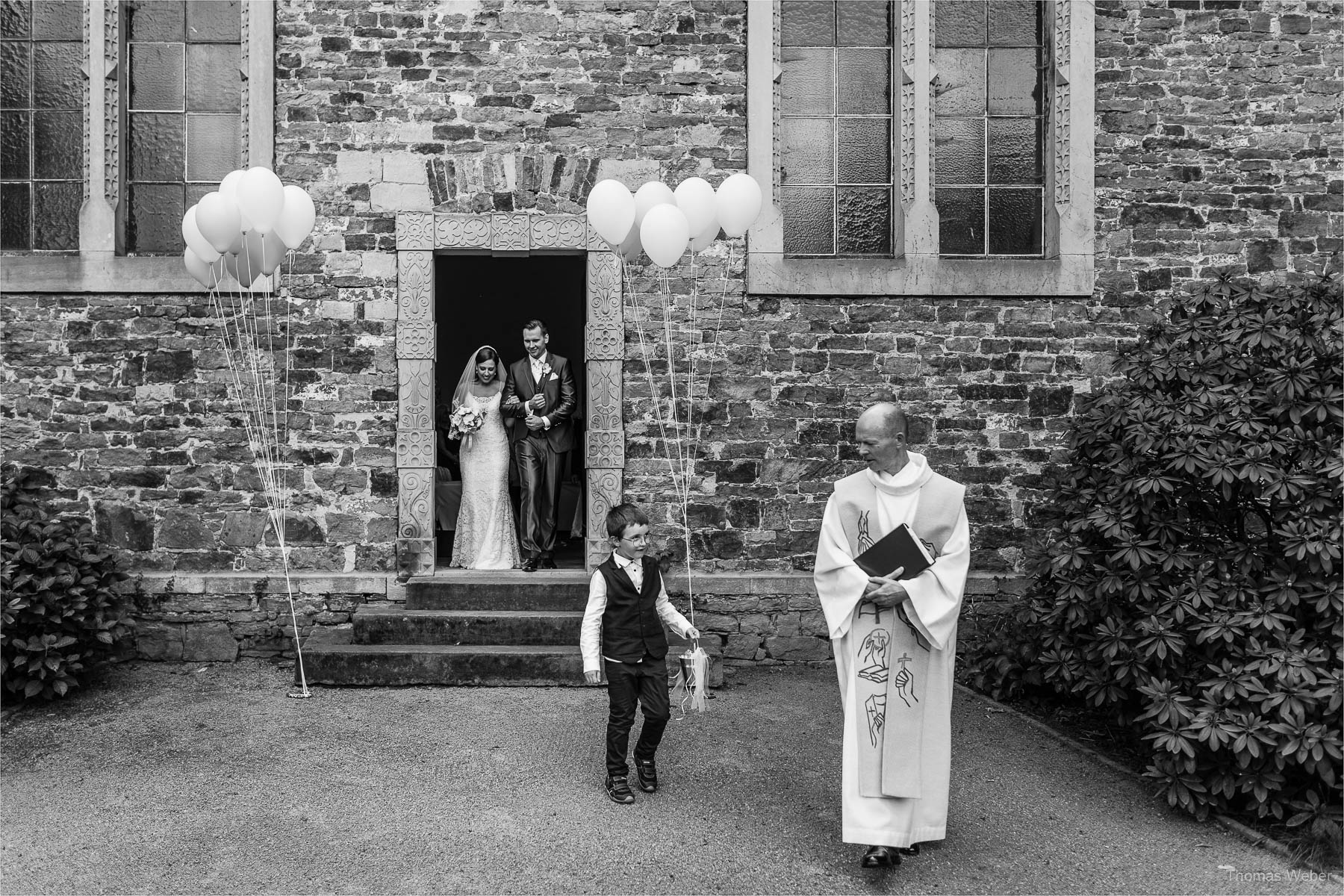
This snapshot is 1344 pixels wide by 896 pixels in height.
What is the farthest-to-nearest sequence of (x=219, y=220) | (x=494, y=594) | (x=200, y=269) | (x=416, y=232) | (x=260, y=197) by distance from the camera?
(x=416, y=232)
(x=494, y=594)
(x=200, y=269)
(x=219, y=220)
(x=260, y=197)

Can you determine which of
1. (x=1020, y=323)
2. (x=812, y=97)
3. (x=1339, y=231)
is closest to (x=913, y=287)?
(x=1020, y=323)

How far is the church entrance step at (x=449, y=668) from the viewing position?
6.39m

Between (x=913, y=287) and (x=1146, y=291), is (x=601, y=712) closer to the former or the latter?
(x=913, y=287)

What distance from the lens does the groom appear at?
7352mm

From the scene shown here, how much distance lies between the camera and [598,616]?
455cm

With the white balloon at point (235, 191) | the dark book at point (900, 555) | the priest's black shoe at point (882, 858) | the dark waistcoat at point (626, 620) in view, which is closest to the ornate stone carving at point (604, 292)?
the white balloon at point (235, 191)

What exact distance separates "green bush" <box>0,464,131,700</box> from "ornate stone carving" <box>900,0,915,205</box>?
629 cm

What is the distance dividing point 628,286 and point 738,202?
1.51 metres

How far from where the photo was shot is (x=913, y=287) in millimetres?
7273

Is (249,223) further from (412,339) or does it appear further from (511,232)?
(511,232)

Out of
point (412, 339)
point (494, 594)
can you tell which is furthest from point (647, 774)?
point (412, 339)

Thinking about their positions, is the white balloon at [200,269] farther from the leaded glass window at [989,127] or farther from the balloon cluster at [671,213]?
the leaded glass window at [989,127]

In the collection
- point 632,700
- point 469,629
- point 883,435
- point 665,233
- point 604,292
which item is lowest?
point 469,629

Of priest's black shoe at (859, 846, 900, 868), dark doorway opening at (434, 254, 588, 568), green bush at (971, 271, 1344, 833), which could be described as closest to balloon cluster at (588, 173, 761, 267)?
green bush at (971, 271, 1344, 833)
